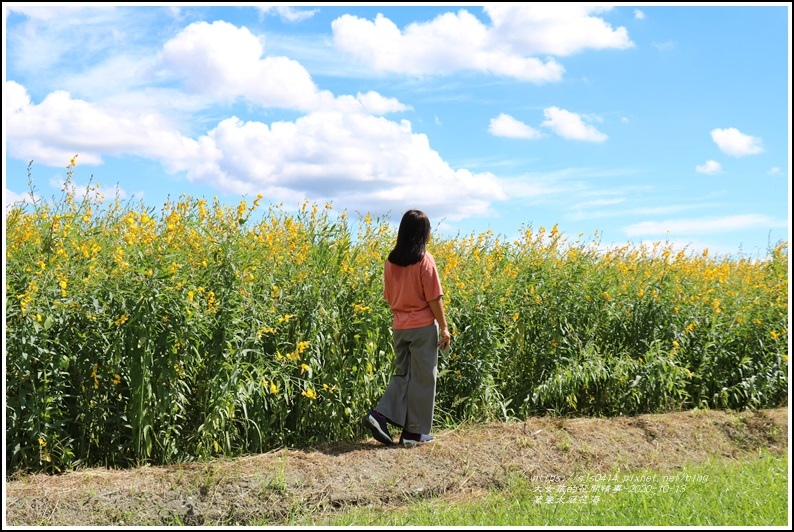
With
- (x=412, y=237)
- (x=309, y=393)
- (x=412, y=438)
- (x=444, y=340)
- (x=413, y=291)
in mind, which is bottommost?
(x=412, y=438)

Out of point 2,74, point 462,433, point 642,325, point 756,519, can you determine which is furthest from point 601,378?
point 2,74

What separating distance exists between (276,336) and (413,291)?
101cm

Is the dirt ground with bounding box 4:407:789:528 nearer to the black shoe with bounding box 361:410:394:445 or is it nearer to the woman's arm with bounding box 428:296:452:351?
the black shoe with bounding box 361:410:394:445

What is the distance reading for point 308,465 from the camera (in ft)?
17.1

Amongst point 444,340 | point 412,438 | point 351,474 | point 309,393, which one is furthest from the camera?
point 412,438

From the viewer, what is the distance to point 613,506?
502 cm

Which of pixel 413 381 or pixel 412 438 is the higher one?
pixel 413 381

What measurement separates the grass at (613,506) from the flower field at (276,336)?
1054mm

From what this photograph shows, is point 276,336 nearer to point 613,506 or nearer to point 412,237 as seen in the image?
point 412,237

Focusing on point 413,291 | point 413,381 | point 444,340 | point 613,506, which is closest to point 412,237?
point 413,291

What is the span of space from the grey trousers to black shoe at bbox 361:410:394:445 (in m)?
0.05

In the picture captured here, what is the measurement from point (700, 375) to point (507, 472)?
2.98m

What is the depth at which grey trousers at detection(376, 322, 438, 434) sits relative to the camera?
5.70 meters

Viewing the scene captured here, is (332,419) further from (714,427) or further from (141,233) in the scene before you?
(714,427)
